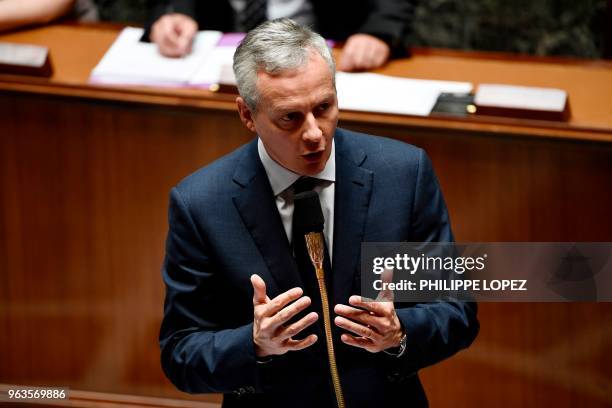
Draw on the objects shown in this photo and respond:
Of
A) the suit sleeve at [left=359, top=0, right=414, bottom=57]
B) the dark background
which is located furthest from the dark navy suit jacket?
the dark background

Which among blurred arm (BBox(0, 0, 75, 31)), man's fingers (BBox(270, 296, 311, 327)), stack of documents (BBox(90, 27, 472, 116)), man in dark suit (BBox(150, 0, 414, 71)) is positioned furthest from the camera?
blurred arm (BBox(0, 0, 75, 31))

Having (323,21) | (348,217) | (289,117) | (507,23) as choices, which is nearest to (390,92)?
(323,21)

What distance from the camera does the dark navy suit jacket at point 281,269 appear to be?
2186mm

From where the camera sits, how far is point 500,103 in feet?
9.98

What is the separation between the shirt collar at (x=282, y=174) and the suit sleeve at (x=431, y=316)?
18cm

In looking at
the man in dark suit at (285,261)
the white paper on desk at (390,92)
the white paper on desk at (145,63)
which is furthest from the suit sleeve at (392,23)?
the man in dark suit at (285,261)

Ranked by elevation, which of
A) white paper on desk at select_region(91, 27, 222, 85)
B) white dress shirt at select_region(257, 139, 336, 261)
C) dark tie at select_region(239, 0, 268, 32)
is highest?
white dress shirt at select_region(257, 139, 336, 261)

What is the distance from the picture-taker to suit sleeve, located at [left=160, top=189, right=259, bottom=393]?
2.17 m

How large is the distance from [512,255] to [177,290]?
0.93 metres

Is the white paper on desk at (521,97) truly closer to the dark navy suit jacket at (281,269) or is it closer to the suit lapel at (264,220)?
the dark navy suit jacket at (281,269)

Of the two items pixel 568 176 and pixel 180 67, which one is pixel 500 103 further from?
pixel 180 67

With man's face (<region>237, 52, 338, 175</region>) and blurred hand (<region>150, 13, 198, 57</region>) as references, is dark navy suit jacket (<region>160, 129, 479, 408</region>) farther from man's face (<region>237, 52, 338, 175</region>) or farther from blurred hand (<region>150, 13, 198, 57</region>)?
blurred hand (<region>150, 13, 198, 57</region>)

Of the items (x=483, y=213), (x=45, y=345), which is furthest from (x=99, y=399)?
(x=483, y=213)

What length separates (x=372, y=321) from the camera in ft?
6.57
